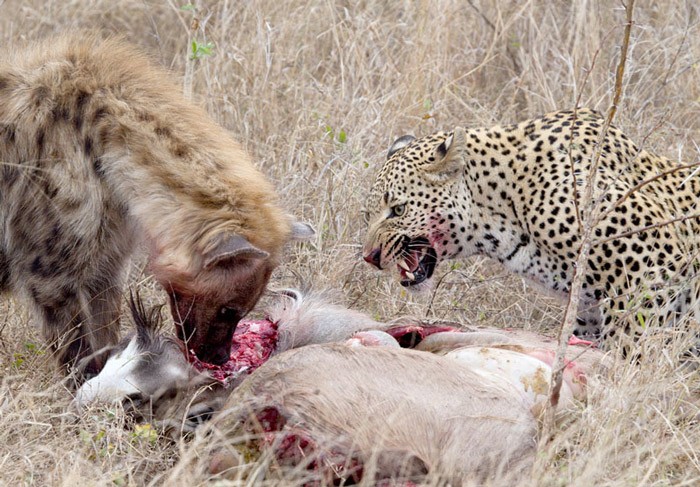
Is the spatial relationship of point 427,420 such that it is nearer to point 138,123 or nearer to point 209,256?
point 209,256

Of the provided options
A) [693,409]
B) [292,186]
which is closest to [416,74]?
[292,186]

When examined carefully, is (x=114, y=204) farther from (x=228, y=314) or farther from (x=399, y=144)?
(x=399, y=144)

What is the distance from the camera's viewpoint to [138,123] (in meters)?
4.50

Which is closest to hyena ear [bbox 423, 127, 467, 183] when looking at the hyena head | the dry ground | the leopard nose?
the leopard nose

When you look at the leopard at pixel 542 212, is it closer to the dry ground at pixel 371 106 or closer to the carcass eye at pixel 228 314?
the dry ground at pixel 371 106

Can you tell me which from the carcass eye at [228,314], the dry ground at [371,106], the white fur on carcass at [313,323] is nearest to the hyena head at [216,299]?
the carcass eye at [228,314]

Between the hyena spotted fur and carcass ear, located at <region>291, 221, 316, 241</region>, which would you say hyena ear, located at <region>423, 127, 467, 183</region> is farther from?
the hyena spotted fur

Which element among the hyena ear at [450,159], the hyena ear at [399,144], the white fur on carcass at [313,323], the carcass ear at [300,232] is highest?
the hyena ear at [450,159]

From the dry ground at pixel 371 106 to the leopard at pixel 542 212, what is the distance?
0.27 metres

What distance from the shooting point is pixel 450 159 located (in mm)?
5191

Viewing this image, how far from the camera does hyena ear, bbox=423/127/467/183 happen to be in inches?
204

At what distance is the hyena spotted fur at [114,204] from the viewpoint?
4.34 metres

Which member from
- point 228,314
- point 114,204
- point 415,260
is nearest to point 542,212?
point 415,260

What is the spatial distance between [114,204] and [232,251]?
26.3 inches
